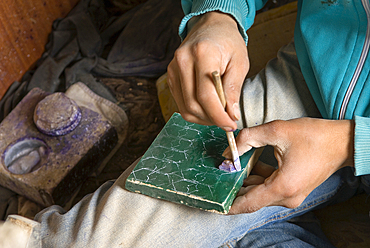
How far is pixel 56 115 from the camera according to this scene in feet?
6.02

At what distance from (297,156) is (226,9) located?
0.56 m

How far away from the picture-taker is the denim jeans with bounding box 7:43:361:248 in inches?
40.1

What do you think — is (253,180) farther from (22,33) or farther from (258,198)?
(22,33)

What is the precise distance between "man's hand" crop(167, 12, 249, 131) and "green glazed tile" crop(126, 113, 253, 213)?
0.16 meters

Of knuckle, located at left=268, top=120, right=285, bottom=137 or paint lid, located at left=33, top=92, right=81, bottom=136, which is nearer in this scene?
knuckle, located at left=268, top=120, right=285, bottom=137

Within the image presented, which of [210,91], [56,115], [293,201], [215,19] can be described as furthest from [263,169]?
[56,115]

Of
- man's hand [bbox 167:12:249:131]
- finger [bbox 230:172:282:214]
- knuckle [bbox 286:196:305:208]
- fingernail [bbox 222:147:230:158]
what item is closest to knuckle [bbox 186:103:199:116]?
man's hand [bbox 167:12:249:131]

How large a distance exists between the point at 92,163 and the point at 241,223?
1116 millimetres

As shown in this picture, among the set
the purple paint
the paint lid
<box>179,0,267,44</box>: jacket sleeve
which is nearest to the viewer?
the purple paint

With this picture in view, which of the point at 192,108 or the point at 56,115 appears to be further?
the point at 56,115

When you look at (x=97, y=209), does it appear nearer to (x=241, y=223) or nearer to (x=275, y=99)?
(x=241, y=223)

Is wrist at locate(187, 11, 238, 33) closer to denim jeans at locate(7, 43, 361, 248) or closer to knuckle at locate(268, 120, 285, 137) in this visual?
denim jeans at locate(7, 43, 361, 248)

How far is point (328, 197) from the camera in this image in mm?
1170

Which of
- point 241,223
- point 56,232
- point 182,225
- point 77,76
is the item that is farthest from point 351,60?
point 77,76
